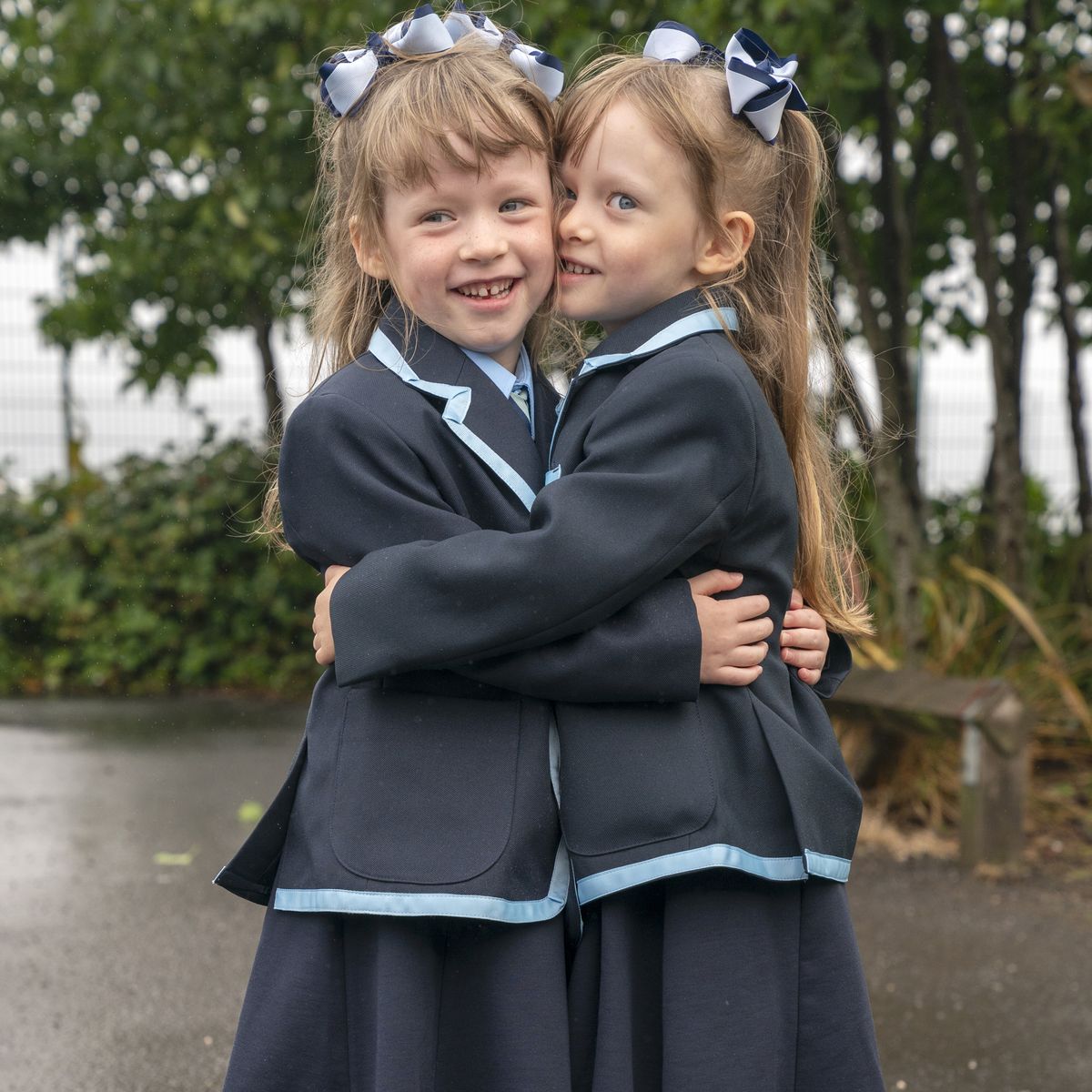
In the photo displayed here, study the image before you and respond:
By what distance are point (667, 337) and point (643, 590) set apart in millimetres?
345

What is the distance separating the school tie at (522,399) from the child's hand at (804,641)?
460 millimetres

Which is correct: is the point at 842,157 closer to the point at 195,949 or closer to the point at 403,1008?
the point at 195,949

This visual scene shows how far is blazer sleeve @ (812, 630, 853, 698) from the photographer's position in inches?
82.5

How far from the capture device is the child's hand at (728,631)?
68.8 inches

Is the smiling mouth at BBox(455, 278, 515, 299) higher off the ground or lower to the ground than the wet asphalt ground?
higher

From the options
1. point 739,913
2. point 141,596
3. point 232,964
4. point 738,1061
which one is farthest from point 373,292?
point 141,596

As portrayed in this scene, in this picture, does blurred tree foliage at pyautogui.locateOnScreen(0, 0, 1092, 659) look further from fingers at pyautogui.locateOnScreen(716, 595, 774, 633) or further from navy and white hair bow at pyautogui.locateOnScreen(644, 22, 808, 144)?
fingers at pyautogui.locateOnScreen(716, 595, 774, 633)

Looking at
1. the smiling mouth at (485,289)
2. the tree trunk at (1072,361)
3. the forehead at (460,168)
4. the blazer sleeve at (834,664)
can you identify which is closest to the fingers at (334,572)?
the smiling mouth at (485,289)

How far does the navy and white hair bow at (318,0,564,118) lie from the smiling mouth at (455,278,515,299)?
31 centimetres

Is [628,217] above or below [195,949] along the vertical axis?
above

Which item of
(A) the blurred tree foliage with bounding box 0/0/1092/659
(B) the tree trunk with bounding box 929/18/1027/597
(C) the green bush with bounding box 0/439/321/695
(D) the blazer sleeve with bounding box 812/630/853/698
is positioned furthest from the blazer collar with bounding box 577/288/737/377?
(C) the green bush with bounding box 0/439/321/695

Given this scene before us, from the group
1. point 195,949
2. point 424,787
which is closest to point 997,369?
point 195,949

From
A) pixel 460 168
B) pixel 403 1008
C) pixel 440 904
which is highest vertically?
pixel 460 168

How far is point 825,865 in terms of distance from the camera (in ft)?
5.86
